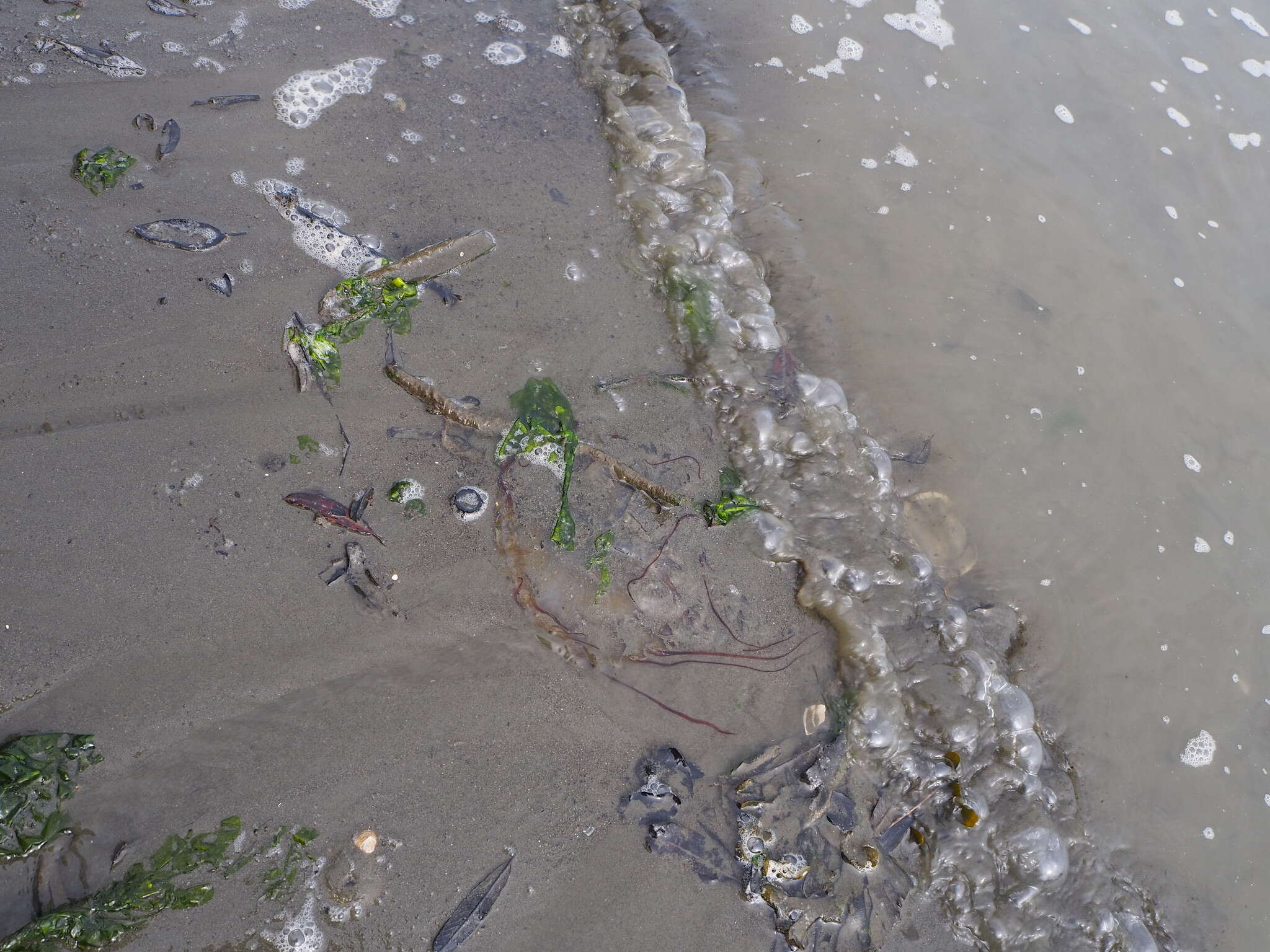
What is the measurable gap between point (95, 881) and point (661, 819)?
1.51m

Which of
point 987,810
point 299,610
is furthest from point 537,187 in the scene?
point 987,810

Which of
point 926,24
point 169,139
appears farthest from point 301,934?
point 926,24

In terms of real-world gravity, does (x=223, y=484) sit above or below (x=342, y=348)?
below

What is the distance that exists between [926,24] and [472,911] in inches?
222

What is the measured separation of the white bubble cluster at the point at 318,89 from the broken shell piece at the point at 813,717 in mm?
3296

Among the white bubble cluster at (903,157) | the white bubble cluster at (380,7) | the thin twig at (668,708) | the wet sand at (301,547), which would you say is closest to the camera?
the wet sand at (301,547)

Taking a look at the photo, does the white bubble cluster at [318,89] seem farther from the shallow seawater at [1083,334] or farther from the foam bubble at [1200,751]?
the foam bubble at [1200,751]

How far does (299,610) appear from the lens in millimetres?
2496

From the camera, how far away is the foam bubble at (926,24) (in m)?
5.13

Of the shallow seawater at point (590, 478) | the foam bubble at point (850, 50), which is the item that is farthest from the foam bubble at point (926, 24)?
the shallow seawater at point (590, 478)

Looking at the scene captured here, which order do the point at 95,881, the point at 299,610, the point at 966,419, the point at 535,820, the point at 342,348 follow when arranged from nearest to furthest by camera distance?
the point at 95,881, the point at 535,820, the point at 299,610, the point at 342,348, the point at 966,419

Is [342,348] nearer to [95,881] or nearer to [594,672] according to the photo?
[594,672]

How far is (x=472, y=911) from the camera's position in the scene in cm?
217

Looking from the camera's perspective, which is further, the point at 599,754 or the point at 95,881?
the point at 599,754
